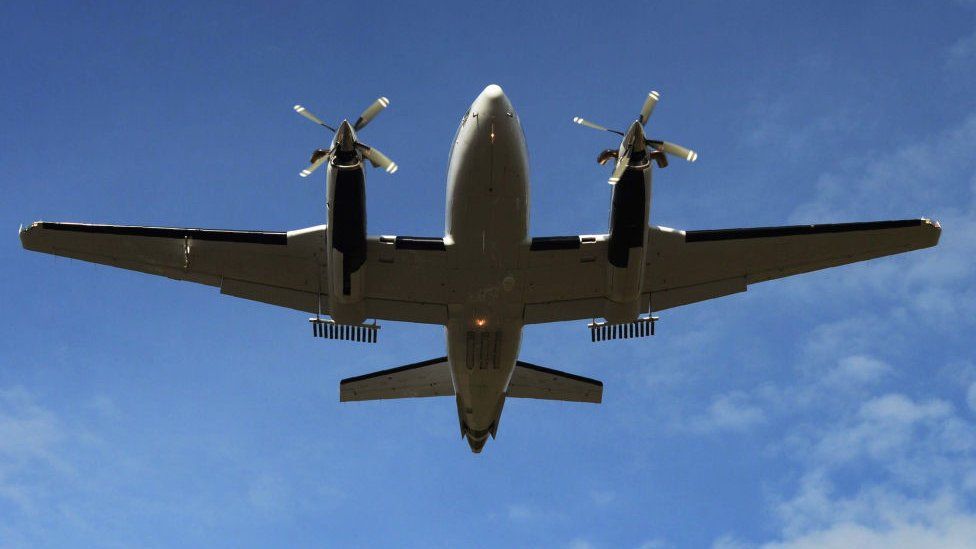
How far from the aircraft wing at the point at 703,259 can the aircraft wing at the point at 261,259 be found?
3.14m

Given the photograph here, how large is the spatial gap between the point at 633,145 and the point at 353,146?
7.01 metres

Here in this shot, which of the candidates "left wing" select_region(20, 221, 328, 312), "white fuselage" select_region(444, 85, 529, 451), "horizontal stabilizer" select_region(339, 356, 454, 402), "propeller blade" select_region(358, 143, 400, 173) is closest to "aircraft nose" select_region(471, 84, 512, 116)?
"white fuselage" select_region(444, 85, 529, 451)

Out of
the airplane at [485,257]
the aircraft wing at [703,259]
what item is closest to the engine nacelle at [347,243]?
the airplane at [485,257]

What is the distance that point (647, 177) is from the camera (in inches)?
920

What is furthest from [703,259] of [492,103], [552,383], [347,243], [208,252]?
[208,252]

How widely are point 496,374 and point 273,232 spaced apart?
7720 mm

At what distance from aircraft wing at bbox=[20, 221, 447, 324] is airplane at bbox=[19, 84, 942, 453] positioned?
40 millimetres

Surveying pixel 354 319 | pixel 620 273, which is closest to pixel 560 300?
pixel 620 273

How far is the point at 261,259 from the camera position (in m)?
26.5

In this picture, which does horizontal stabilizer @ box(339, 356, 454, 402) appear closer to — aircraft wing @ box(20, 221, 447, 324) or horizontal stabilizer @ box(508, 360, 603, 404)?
horizontal stabilizer @ box(508, 360, 603, 404)

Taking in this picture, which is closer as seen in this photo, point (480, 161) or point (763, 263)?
point (480, 161)

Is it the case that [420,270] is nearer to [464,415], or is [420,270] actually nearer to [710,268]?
[464,415]

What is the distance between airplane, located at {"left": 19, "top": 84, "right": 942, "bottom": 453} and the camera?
23406mm

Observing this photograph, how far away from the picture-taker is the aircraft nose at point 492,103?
74.0 feet
